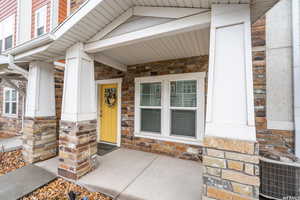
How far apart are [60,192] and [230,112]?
2794mm

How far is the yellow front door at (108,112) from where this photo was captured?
4.23 m

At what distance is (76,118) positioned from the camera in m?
2.34

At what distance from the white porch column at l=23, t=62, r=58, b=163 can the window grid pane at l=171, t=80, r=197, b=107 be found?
308 centimetres

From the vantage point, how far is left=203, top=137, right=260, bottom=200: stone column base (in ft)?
4.26

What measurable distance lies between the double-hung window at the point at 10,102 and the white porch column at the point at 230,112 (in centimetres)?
737

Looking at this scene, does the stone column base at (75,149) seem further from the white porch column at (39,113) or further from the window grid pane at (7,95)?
the window grid pane at (7,95)

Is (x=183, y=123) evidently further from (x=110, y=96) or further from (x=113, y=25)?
(x=113, y=25)

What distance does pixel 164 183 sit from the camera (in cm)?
224

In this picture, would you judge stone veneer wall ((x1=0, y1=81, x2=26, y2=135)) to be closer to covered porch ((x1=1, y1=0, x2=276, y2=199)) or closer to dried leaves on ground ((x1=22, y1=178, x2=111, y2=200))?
covered porch ((x1=1, y1=0, x2=276, y2=199))

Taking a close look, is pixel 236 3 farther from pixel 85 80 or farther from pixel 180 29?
pixel 85 80

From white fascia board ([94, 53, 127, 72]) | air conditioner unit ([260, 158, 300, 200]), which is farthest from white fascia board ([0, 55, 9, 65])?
air conditioner unit ([260, 158, 300, 200])

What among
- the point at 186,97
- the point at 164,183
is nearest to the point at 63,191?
the point at 164,183

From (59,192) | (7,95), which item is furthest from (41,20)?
(59,192)

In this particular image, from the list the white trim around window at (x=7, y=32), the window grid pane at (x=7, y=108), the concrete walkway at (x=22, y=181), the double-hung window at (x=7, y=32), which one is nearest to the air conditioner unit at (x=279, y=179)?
the concrete walkway at (x=22, y=181)
